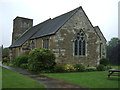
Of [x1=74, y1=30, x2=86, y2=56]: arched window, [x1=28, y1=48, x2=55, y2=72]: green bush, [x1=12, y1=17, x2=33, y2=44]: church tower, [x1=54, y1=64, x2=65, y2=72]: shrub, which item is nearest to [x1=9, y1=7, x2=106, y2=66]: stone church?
[x1=74, y1=30, x2=86, y2=56]: arched window

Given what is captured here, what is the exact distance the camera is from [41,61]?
18.5 metres

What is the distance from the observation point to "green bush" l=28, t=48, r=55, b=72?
18.2 metres

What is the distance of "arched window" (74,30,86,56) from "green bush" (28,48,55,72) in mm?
4777

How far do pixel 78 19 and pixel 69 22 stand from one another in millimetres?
1729

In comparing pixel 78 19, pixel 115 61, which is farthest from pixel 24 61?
pixel 115 61

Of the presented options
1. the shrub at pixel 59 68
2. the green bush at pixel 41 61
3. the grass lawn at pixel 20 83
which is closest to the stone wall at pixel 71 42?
the shrub at pixel 59 68

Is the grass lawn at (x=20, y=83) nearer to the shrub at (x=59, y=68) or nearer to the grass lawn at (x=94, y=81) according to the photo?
the grass lawn at (x=94, y=81)

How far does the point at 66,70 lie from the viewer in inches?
749

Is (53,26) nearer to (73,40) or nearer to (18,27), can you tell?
(73,40)

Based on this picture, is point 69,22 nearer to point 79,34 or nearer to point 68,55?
point 79,34

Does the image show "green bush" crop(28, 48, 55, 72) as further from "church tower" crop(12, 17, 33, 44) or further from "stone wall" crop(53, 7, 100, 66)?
"church tower" crop(12, 17, 33, 44)

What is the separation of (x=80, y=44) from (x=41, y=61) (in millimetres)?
7168

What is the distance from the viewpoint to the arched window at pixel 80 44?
74.4 feet

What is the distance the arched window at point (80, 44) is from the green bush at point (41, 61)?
478cm
